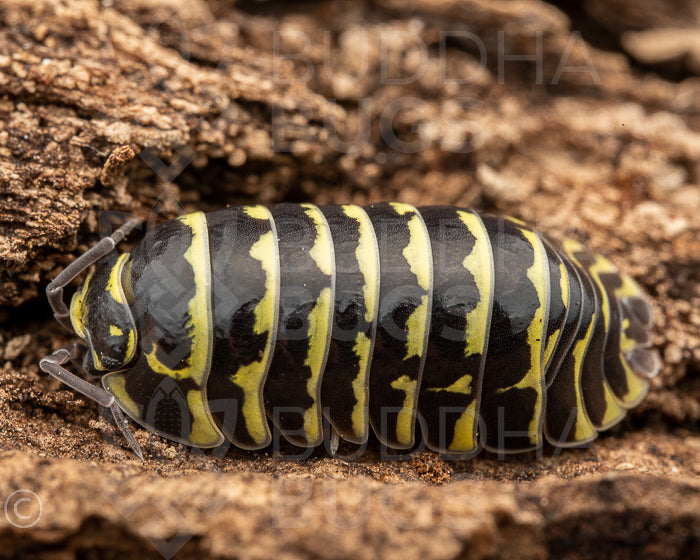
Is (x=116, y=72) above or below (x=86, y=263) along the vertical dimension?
above

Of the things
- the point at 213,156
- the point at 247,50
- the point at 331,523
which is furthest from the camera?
the point at 247,50

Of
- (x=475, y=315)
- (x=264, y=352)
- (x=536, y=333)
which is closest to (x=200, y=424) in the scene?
(x=264, y=352)

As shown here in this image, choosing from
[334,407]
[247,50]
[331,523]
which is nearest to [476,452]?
[334,407]

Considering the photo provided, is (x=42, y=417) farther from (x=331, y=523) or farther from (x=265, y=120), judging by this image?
(x=265, y=120)

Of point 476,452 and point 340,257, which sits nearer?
point 340,257

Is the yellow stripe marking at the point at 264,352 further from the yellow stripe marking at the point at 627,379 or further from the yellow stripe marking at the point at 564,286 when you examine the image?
the yellow stripe marking at the point at 627,379

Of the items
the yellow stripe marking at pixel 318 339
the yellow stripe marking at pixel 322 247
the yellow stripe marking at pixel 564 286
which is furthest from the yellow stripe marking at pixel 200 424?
the yellow stripe marking at pixel 564 286
